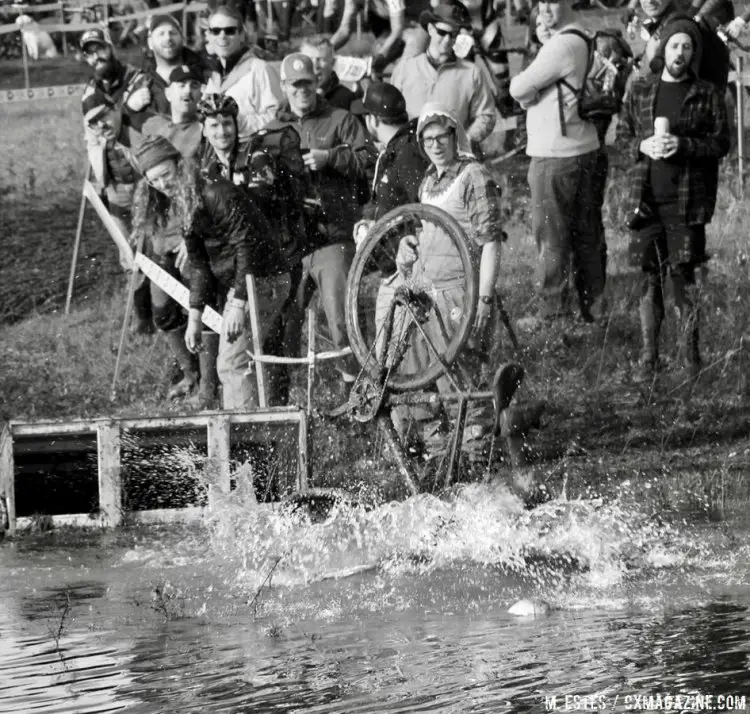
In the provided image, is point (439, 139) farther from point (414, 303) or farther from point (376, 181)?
point (414, 303)

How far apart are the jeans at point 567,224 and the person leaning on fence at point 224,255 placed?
191cm

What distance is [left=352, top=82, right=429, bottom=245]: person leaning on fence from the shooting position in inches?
401

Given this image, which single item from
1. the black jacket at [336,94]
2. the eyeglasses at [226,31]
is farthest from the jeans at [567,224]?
the eyeglasses at [226,31]

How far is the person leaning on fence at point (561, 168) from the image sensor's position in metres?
11.1

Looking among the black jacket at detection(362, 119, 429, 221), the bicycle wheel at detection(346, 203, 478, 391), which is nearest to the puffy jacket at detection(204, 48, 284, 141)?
the black jacket at detection(362, 119, 429, 221)

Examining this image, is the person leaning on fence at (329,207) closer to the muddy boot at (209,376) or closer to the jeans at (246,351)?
the jeans at (246,351)

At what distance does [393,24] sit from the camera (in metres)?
15.5

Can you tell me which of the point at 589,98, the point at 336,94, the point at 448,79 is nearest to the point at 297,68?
the point at 336,94

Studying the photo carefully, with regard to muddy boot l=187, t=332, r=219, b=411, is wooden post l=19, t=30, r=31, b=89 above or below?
above

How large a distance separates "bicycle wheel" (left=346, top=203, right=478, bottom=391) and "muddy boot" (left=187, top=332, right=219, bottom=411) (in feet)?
6.59

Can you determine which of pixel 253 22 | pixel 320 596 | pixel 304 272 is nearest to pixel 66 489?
pixel 304 272

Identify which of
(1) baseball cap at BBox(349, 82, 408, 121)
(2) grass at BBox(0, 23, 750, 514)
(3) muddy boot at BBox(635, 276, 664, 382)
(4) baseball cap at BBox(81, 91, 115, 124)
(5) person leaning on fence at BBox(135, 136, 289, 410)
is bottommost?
(2) grass at BBox(0, 23, 750, 514)

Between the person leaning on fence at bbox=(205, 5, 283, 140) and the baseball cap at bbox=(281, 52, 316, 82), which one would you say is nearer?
the baseball cap at bbox=(281, 52, 316, 82)

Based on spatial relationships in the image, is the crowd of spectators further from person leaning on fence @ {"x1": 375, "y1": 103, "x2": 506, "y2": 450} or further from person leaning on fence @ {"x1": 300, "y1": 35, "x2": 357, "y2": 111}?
person leaning on fence @ {"x1": 375, "y1": 103, "x2": 506, "y2": 450}
